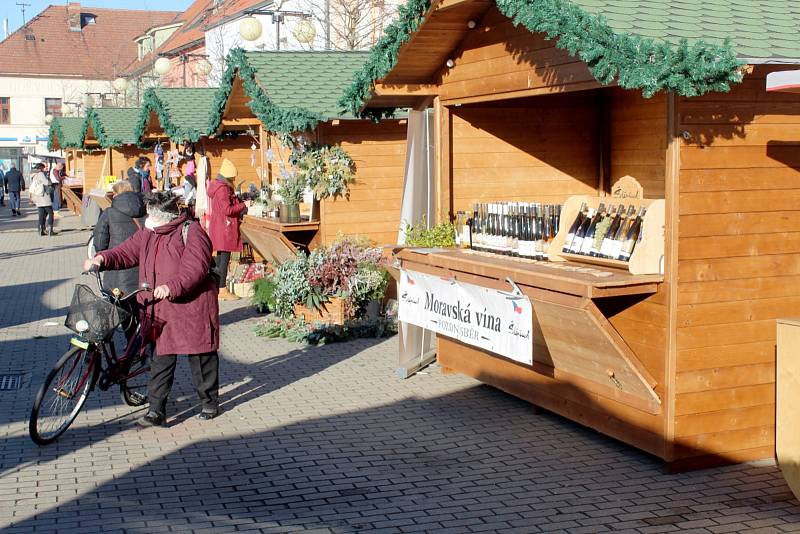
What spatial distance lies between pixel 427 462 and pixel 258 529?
1.58 m

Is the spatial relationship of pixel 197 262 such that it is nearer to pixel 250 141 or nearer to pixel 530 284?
pixel 530 284

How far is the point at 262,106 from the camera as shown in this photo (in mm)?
13109

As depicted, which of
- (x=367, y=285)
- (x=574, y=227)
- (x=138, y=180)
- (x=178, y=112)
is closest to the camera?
(x=574, y=227)

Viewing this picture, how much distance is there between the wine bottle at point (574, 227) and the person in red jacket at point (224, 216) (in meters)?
7.96

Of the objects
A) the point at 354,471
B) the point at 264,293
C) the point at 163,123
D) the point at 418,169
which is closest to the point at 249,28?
the point at 163,123

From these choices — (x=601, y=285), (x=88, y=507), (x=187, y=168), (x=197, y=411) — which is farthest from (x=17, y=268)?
(x=601, y=285)

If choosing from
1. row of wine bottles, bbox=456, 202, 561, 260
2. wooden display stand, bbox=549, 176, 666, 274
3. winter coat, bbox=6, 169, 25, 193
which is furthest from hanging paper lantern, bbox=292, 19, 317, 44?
winter coat, bbox=6, 169, 25, 193

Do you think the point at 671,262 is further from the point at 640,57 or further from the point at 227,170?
the point at 227,170

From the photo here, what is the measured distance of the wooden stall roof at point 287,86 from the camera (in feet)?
41.5

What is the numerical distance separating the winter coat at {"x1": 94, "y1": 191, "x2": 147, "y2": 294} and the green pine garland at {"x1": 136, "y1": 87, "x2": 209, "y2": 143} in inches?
274

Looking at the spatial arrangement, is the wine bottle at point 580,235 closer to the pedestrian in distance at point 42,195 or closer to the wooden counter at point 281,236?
the wooden counter at point 281,236

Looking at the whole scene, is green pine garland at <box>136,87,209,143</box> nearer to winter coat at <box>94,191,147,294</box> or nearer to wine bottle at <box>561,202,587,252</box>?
winter coat at <box>94,191,147,294</box>

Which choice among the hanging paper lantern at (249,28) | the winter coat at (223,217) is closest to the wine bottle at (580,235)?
the winter coat at (223,217)

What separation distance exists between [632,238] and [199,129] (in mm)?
12552
